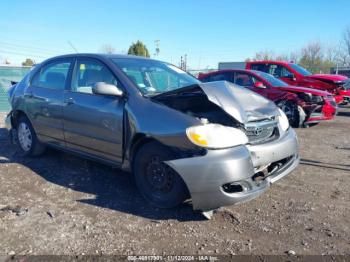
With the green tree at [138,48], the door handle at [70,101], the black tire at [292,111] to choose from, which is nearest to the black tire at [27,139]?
the door handle at [70,101]

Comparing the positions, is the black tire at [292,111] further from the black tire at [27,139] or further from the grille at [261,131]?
the black tire at [27,139]

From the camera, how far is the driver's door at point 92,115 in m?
3.96

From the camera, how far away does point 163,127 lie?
11.3ft

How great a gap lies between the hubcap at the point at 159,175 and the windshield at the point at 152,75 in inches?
33.6

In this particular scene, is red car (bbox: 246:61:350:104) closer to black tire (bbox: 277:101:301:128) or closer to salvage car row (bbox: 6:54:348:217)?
black tire (bbox: 277:101:301:128)

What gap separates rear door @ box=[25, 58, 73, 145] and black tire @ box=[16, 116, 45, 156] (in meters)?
0.23

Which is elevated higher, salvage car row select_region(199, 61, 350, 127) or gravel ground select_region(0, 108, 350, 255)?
salvage car row select_region(199, 61, 350, 127)

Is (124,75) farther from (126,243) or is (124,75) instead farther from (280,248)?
(280,248)

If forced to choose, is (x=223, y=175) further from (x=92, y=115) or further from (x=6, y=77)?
(x=6, y=77)

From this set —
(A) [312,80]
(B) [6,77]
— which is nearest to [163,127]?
(A) [312,80]

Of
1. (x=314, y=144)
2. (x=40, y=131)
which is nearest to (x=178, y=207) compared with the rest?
(x=40, y=131)

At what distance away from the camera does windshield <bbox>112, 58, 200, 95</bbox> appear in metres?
4.10

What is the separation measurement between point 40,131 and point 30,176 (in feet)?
2.55

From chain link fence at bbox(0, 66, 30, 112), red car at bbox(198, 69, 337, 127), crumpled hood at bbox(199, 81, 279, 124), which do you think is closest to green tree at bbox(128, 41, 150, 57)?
chain link fence at bbox(0, 66, 30, 112)
